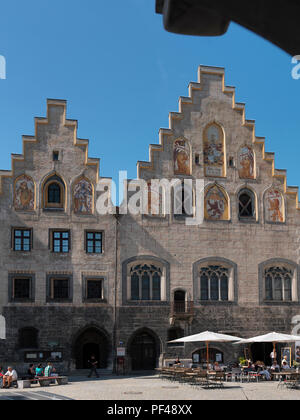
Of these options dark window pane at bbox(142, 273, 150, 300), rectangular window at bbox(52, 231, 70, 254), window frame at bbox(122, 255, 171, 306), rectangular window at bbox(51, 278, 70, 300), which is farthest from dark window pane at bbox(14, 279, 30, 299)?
dark window pane at bbox(142, 273, 150, 300)

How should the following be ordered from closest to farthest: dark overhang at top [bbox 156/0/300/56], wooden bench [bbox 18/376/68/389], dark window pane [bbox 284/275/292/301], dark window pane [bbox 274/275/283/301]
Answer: dark overhang at top [bbox 156/0/300/56], wooden bench [bbox 18/376/68/389], dark window pane [bbox 274/275/283/301], dark window pane [bbox 284/275/292/301]

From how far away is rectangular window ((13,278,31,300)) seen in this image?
33312mm

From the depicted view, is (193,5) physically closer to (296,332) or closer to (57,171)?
(57,171)

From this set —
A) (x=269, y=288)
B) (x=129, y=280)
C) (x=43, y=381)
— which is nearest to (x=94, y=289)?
(x=129, y=280)

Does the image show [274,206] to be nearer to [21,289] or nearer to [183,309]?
[183,309]

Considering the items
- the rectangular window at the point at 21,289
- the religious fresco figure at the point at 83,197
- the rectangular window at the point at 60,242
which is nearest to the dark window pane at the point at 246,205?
the religious fresco figure at the point at 83,197

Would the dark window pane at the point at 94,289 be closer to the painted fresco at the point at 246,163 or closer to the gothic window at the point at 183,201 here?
the gothic window at the point at 183,201

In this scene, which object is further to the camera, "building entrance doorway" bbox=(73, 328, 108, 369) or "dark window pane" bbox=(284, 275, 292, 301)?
"dark window pane" bbox=(284, 275, 292, 301)

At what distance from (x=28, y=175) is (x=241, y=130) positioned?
14.3m

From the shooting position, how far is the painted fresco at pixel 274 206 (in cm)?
3806

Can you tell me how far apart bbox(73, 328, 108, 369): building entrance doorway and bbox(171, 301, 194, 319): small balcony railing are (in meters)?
4.46

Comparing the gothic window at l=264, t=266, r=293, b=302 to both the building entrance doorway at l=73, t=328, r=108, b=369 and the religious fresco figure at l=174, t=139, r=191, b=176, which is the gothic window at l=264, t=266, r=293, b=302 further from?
the building entrance doorway at l=73, t=328, r=108, b=369

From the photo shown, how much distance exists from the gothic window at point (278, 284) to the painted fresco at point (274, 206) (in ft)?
10.5
